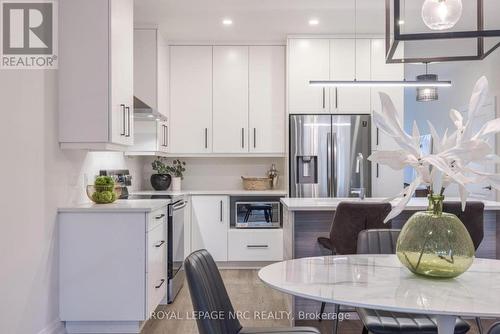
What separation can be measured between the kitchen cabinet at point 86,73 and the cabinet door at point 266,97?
2.41 metres

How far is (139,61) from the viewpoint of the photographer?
4547mm

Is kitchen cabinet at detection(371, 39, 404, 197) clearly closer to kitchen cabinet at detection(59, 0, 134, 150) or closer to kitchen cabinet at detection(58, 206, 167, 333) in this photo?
kitchen cabinet at detection(58, 206, 167, 333)

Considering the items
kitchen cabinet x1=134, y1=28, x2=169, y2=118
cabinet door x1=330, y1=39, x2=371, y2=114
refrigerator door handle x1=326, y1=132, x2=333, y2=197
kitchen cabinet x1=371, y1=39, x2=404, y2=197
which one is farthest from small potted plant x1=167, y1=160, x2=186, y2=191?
kitchen cabinet x1=371, y1=39, x2=404, y2=197

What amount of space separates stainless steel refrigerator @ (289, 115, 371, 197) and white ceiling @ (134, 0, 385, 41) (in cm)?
96

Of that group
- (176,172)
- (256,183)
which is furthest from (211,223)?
(176,172)

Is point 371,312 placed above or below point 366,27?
below

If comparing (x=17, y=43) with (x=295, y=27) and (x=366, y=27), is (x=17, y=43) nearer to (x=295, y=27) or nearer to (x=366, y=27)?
(x=295, y=27)

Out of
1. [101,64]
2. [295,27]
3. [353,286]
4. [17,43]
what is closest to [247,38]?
A: [295,27]

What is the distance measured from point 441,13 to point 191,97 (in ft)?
11.8

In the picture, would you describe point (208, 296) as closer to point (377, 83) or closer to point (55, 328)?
point (55, 328)

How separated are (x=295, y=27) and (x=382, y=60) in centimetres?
107

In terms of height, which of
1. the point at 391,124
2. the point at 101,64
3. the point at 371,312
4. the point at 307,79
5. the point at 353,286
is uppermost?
the point at 307,79

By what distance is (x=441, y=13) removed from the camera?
1.80 metres

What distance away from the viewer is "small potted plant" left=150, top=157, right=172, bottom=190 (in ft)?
16.3
